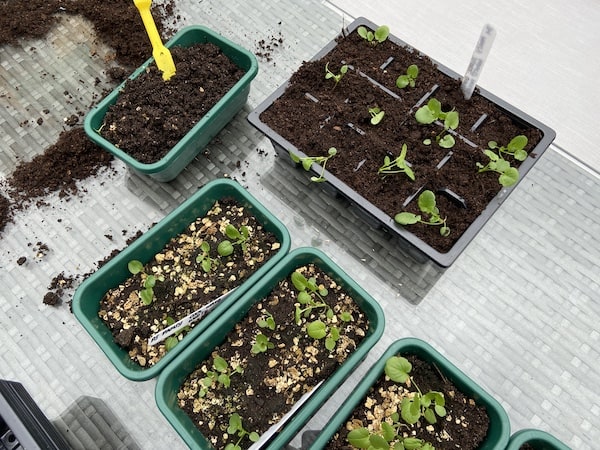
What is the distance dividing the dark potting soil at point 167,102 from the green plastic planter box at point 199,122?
0.02m

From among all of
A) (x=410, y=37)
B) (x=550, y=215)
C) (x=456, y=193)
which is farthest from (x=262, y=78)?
(x=550, y=215)

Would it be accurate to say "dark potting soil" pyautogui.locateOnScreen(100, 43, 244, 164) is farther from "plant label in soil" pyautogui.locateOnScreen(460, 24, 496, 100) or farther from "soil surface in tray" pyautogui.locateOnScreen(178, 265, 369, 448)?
"plant label in soil" pyautogui.locateOnScreen(460, 24, 496, 100)

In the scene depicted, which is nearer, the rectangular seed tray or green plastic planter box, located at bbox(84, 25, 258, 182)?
the rectangular seed tray

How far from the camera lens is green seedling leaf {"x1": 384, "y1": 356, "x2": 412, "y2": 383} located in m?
0.91

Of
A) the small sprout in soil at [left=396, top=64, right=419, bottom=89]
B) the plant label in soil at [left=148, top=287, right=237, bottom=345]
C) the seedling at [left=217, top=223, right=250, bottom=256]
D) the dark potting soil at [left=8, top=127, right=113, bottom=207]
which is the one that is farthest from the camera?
the dark potting soil at [left=8, top=127, right=113, bottom=207]

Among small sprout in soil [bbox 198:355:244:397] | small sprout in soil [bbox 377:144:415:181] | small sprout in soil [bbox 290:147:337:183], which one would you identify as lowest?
small sprout in soil [bbox 198:355:244:397]

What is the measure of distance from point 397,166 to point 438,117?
163 millimetres

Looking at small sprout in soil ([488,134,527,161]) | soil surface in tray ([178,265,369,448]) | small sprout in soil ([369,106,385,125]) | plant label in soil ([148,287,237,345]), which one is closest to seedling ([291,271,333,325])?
soil surface in tray ([178,265,369,448])

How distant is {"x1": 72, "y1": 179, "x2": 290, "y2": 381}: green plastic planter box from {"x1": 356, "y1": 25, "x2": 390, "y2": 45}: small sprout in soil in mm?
532

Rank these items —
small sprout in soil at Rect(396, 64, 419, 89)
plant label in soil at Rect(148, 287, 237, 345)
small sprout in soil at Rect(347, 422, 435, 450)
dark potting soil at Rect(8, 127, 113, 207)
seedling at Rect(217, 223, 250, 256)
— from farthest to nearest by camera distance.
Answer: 1. dark potting soil at Rect(8, 127, 113, 207)
2. small sprout in soil at Rect(396, 64, 419, 89)
3. seedling at Rect(217, 223, 250, 256)
4. plant label in soil at Rect(148, 287, 237, 345)
5. small sprout in soil at Rect(347, 422, 435, 450)

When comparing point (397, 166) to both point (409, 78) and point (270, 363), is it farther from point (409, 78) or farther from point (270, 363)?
point (270, 363)

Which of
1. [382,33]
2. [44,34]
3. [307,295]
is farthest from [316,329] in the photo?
[44,34]

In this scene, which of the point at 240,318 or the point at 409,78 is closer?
the point at 240,318

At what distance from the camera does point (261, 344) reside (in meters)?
0.99
